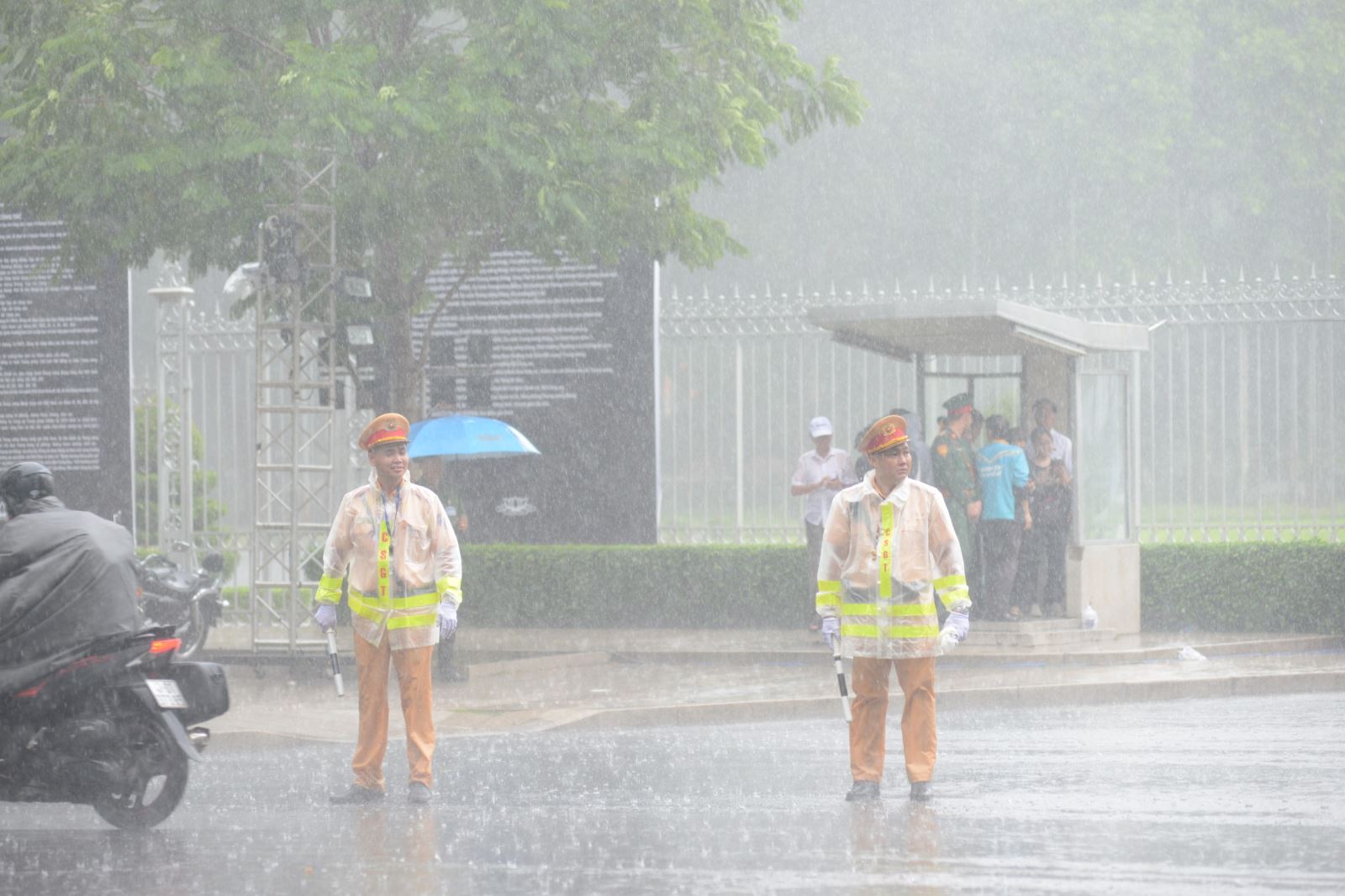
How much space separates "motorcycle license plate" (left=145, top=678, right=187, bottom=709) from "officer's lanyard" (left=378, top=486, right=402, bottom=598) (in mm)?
1117

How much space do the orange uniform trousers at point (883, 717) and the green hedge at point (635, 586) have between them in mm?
9308

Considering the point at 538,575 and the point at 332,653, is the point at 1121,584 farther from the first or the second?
the point at 332,653

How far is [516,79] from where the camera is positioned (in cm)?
1537

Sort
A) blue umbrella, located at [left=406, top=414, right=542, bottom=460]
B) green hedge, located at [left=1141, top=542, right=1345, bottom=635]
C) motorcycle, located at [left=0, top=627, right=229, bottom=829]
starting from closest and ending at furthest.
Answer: motorcycle, located at [left=0, top=627, right=229, bottom=829]
blue umbrella, located at [left=406, top=414, right=542, bottom=460]
green hedge, located at [left=1141, top=542, right=1345, bottom=635]

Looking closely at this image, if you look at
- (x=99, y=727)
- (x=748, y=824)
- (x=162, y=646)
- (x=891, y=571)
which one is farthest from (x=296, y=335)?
(x=748, y=824)

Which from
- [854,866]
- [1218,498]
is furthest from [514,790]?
[1218,498]

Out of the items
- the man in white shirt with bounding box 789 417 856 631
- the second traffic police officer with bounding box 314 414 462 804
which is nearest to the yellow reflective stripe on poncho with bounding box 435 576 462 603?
the second traffic police officer with bounding box 314 414 462 804

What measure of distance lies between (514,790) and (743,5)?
30.1 feet

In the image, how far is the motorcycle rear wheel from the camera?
27.4 ft

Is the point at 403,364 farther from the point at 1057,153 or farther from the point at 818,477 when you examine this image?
the point at 1057,153

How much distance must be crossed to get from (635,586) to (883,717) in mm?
10029

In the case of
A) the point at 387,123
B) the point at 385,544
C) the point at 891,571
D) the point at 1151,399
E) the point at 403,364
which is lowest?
the point at 891,571

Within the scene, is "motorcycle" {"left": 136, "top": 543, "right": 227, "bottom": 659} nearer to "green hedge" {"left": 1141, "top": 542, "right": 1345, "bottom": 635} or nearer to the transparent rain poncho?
the transparent rain poncho

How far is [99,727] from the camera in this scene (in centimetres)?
826
